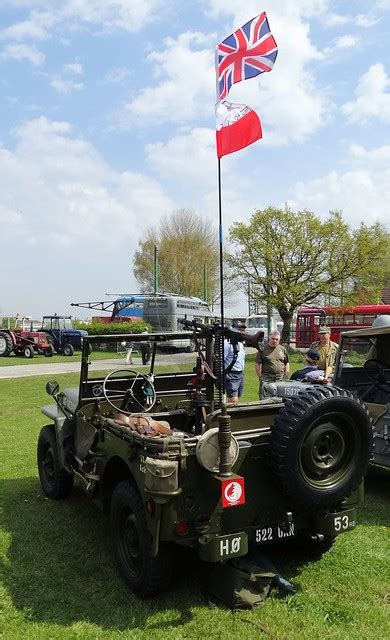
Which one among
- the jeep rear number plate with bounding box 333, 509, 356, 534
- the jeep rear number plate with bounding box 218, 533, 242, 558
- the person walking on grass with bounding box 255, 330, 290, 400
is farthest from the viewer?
the person walking on grass with bounding box 255, 330, 290, 400

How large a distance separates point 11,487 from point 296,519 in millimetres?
3337

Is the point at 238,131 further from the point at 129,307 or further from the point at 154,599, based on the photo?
the point at 129,307

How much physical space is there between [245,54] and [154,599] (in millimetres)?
3840

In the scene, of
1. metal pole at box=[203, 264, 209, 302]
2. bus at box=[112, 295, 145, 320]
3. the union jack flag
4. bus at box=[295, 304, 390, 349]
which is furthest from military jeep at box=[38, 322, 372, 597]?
metal pole at box=[203, 264, 209, 302]

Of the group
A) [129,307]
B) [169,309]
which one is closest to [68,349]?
[169,309]

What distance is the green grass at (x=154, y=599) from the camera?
123 inches

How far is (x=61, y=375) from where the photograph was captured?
16750 millimetres

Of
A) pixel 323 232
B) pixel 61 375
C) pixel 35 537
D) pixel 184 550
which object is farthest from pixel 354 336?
pixel 323 232

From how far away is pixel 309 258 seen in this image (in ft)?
85.6

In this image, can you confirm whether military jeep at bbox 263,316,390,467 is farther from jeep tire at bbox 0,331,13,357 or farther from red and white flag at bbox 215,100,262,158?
jeep tire at bbox 0,331,13,357

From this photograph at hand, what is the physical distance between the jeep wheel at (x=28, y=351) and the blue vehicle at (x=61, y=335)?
1.35 meters

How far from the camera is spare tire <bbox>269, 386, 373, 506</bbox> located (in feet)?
10.8

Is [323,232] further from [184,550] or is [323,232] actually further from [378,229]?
[184,550]

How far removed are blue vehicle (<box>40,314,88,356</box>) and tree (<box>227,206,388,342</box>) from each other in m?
9.19
